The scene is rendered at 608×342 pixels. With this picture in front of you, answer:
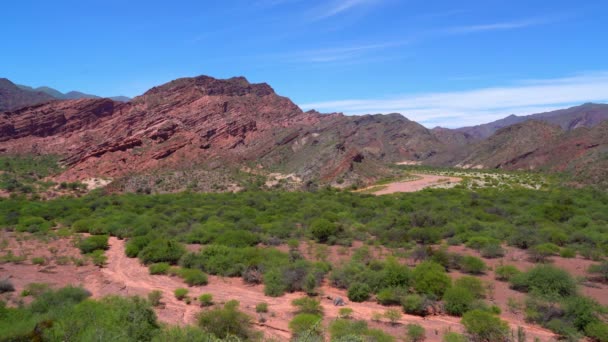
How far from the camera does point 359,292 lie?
13992mm

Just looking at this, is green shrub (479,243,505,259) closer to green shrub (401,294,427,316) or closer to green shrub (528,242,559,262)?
green shrub (528,242,559,262)

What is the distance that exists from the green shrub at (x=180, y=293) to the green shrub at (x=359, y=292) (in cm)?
599

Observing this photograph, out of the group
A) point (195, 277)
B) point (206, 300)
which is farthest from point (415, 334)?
point (195, 277)

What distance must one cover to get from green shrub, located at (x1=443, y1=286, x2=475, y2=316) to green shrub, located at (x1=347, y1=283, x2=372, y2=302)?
8.73ft

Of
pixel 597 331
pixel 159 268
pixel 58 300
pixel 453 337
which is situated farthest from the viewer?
pixel 159 268

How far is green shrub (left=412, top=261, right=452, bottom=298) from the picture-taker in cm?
1375

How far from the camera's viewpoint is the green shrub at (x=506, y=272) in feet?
51.8

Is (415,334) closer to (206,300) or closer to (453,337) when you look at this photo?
(453,337)

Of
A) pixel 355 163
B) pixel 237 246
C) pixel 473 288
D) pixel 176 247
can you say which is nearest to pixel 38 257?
pixel 176 247

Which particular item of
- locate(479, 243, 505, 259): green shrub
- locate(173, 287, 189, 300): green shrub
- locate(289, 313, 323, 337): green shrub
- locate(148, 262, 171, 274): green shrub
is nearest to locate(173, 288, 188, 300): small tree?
locate(173, 287, 189, 300): green shrub

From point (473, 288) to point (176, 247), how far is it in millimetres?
14002

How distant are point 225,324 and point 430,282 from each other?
24.5 ft

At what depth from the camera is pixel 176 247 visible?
66.0 ft

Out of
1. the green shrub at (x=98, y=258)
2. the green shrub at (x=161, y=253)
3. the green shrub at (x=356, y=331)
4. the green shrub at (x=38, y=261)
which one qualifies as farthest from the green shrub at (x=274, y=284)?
the green shrub at (x=38, y=261)
